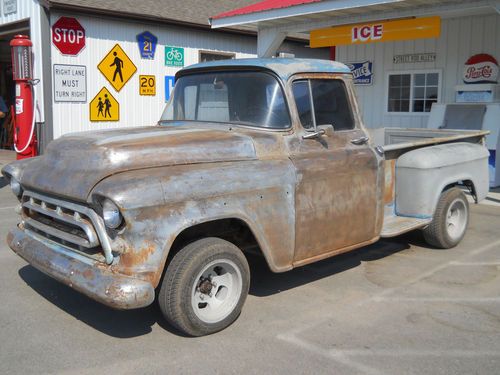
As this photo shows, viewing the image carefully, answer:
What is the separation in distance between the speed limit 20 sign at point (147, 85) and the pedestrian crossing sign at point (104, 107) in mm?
834

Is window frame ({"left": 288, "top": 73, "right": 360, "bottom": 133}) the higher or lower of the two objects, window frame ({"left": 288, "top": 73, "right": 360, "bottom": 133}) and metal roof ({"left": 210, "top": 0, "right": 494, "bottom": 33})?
the lower

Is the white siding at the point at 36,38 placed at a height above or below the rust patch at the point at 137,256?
above

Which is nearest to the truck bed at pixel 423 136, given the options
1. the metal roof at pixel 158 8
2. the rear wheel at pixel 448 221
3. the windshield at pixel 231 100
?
the rear wheel at pixel 448 221

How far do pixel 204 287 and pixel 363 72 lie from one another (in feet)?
33.2

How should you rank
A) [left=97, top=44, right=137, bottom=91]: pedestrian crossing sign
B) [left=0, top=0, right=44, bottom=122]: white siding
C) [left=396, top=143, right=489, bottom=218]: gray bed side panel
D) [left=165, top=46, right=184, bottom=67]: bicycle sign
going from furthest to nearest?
[left=165, top=46, right=184, bottom=67]: bicycle sign → [left=97, top=44, right=137, bottom=91]: pedestrian crossing sign → [left=0, top=0, right=44, bottom=122]: white siding → [left=396, top=143, right=489, bottom=218]: gray bed side panel

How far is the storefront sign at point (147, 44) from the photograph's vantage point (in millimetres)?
14227

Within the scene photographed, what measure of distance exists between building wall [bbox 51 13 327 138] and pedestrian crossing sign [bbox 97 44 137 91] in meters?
0.10

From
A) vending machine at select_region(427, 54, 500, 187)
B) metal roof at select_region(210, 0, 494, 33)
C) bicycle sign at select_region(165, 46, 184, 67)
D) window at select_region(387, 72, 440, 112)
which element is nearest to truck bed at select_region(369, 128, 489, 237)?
metal roof at select_region(210, 0, 494, 33)

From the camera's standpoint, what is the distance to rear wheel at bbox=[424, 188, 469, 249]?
6.20 meters

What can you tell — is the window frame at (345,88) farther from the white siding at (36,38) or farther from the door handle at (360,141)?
the white siding at (36,38)

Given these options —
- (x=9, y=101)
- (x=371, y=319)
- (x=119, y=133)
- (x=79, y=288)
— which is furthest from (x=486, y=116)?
(x=9, y=101)

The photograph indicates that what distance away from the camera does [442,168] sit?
6.00 meters

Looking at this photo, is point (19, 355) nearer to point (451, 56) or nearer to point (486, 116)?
point (486, 116)

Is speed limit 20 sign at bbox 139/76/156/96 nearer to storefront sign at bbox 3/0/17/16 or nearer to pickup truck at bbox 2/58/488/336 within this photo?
storefront sign at bbox 3/0/17/16
